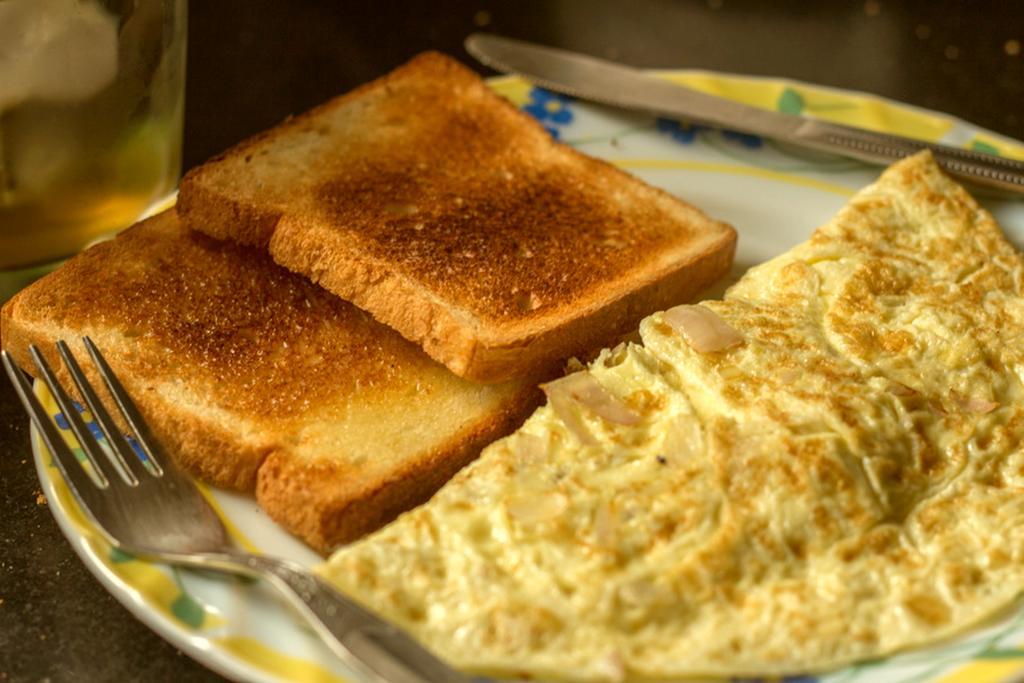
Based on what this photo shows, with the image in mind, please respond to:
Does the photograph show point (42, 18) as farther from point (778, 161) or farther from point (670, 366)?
point (778, 161)

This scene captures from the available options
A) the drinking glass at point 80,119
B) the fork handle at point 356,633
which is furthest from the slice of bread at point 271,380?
the fork handle at point 356,633

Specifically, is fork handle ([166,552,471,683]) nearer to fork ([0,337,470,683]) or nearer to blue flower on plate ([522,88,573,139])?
fork ([0,337,470,683])

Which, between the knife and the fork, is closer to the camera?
the fork

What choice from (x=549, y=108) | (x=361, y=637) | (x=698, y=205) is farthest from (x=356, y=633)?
(x=549, y=108)

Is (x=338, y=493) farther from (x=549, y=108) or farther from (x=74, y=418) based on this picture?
(x=549, y=108)

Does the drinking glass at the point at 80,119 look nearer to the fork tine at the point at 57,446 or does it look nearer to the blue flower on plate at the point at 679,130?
the fork tine at the point at 57,446

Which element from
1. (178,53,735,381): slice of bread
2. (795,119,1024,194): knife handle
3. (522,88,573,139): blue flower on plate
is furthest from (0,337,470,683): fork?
(795,119,1024,194): knife handle

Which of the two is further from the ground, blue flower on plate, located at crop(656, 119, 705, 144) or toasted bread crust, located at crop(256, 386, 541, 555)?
blue flower on plate, located at crop(656, 119, 705, 144)

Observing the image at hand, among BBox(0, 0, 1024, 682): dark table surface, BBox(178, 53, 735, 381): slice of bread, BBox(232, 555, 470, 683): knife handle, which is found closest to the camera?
BBox(232, 555, 470, 683): knife handle
